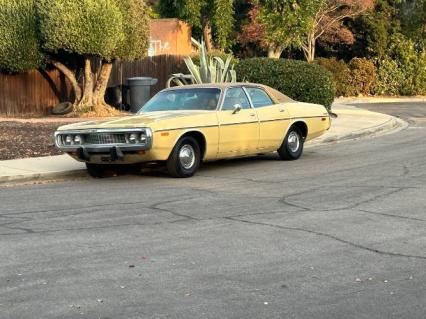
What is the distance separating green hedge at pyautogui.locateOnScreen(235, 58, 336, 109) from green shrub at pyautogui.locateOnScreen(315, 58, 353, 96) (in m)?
16.7

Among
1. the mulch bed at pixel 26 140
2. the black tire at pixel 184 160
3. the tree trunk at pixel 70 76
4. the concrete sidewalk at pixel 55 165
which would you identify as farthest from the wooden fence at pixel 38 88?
the black tire at pixel 184 160

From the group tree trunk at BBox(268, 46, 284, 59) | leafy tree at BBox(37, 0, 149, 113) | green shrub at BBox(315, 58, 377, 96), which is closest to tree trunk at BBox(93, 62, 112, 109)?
leafy tree at BBox(37, 0, 149, 113)

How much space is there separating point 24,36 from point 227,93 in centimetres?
1278

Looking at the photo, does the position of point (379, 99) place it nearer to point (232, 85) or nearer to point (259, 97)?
point (259, 97)

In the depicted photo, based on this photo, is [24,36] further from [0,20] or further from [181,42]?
[181,42]

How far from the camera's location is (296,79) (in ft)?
72.0

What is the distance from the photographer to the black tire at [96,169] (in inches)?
483

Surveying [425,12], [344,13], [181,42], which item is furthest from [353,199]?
[425,12]

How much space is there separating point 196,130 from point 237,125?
3.51ft

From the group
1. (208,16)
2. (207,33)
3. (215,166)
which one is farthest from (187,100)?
(207,33)

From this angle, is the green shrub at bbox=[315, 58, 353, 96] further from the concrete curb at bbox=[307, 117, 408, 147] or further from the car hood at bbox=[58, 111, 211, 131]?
the car hood at bbox=[58, 111, 211, 131]

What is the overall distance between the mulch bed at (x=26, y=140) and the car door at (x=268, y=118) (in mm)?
4274

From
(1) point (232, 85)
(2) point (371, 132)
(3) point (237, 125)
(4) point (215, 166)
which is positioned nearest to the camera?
(3) point (237, 125)

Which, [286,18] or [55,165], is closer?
[55,165]
